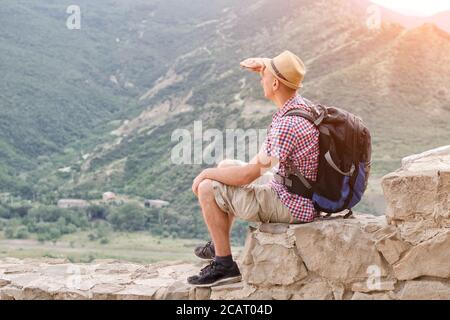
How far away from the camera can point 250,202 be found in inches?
149

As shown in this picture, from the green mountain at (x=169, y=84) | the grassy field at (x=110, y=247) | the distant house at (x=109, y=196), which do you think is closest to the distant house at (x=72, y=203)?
the distant house at (x=109, y=196)

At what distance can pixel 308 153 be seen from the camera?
3.71m

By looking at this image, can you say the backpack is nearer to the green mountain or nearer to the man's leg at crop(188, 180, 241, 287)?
the man's leg at crop(188, 180, 241, 287)

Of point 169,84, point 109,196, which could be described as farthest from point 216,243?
point 169,84

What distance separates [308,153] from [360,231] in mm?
494

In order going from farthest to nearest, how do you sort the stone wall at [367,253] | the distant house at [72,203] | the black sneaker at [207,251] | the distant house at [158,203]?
the distant house at [72,203] → the distant house at [158,203] → the black sneaker at [207,251] → the stone wall at [367,253]

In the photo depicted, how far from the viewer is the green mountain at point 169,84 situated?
25703 millimetres

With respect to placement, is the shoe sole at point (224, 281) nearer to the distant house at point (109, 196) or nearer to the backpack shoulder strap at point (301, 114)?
the backpack shoulder strap at point (301, 114)

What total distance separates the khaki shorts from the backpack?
114 millimetres

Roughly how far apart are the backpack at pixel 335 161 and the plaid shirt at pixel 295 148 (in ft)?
0.10

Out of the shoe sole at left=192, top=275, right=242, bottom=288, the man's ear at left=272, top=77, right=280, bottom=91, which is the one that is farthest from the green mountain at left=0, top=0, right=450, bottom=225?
the man's ear at left=272, top=77, right=280, bottom=91

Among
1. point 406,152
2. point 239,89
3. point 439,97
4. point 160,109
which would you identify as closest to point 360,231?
point 406,152

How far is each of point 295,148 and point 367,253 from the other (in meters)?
0.66
